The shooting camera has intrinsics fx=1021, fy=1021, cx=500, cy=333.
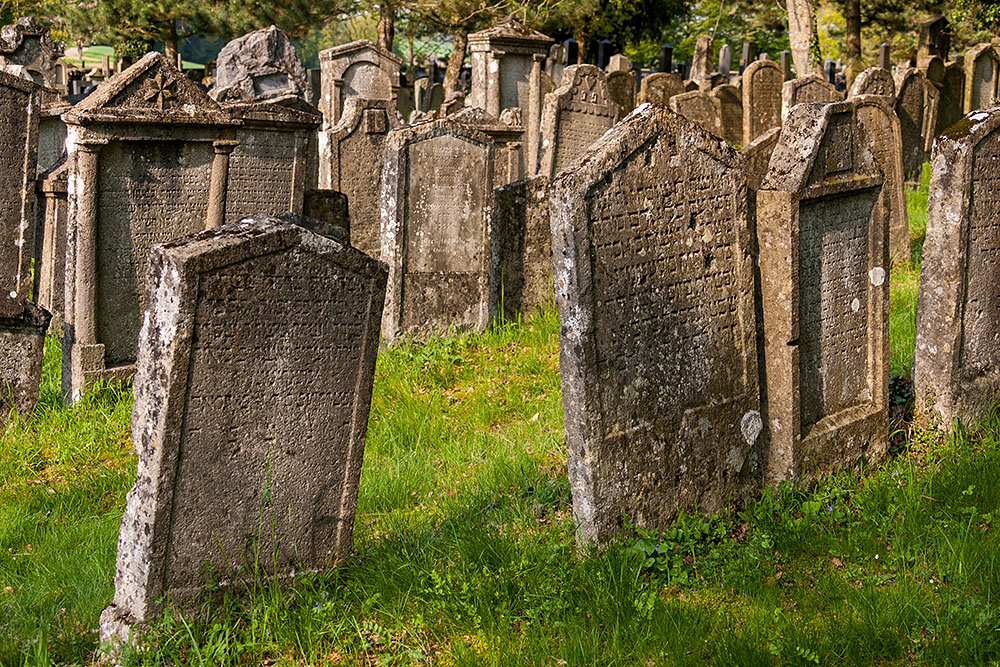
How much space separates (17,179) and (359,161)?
347cm

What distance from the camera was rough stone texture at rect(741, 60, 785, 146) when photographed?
17219 millimetres

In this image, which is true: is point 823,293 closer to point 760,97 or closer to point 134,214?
point 134,214

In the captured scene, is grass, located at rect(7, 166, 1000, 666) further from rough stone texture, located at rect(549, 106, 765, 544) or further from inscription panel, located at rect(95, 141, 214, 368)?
inscription panel, located at rect(95, 141, 214, 368)

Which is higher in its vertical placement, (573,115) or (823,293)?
(573,115)

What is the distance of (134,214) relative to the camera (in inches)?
291

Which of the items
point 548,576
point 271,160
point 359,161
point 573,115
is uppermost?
point 573,115

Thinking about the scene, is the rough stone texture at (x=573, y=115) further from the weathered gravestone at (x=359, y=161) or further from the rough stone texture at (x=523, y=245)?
the rough stone texture at (x=523, y=245)

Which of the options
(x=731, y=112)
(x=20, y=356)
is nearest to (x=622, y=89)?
(x=731, y=112)

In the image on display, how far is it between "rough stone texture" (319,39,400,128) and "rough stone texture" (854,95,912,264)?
10.8 m

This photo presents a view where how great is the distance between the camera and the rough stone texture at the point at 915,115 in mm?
14492

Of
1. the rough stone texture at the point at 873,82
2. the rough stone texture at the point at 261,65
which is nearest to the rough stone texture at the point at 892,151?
the rough stone texture at the point at 873,82

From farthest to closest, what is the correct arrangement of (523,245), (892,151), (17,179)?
(892,151) < (523,245) < (17,179)

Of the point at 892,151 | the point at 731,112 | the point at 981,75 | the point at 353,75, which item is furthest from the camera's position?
the point at 981,75

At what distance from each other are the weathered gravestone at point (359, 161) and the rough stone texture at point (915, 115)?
751 centimetres
